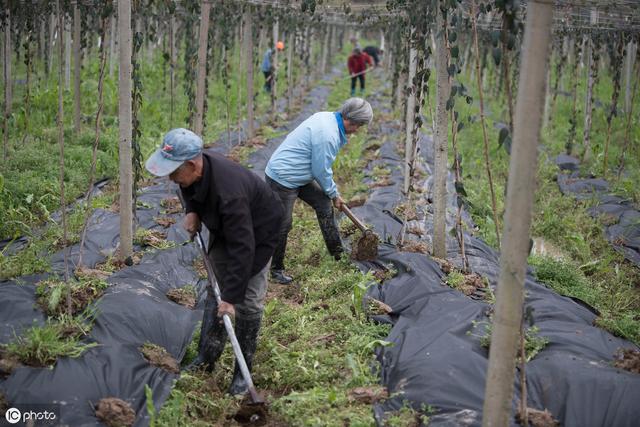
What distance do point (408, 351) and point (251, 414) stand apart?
1049mm

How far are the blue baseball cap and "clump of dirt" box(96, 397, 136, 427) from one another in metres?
1.17

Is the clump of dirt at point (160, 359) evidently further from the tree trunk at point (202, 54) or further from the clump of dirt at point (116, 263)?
the tree trunk at point (202, 54)

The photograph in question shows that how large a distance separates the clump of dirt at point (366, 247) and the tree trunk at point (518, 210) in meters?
2.78

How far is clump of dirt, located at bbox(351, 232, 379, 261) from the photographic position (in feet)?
17.5

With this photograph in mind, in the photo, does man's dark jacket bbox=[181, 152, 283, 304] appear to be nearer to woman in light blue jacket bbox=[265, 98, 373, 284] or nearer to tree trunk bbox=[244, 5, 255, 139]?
woman in light blue jacket bbox=[265, 98, 373, 284]

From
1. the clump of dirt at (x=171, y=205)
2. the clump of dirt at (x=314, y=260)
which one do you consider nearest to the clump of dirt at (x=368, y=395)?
the clump of dirt at (x=314, y=260)

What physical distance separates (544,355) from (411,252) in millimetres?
1846

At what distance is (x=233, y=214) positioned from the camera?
3.14 m

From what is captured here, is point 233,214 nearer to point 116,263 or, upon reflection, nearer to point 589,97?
point 116,263

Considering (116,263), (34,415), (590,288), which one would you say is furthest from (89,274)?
(590,288)

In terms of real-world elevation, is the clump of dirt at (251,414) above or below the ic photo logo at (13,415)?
below

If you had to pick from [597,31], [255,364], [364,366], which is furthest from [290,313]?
[597,31]

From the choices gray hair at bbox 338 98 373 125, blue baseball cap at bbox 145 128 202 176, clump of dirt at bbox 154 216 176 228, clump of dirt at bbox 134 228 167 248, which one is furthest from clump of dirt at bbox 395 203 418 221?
blue baseball cap at bbox 145 128 202 176

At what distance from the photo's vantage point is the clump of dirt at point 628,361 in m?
3.44
